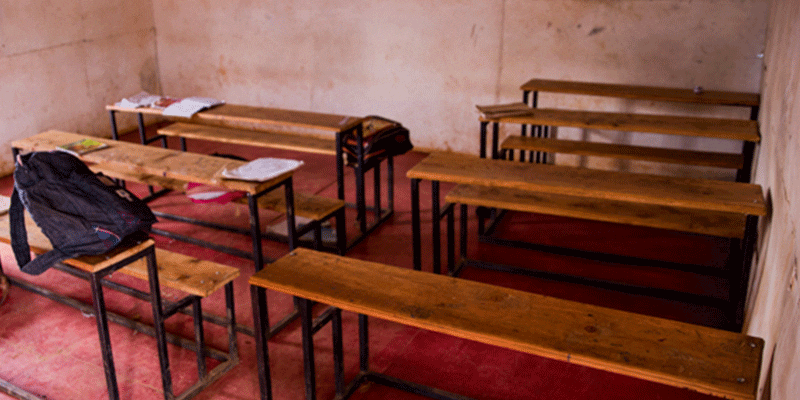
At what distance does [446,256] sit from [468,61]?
88.8 inches

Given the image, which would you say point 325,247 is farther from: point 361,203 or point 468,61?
point 468,61

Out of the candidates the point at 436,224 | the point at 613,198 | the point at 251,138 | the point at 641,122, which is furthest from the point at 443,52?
the point at 613,198

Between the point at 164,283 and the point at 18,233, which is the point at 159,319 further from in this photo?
the point at 18,233

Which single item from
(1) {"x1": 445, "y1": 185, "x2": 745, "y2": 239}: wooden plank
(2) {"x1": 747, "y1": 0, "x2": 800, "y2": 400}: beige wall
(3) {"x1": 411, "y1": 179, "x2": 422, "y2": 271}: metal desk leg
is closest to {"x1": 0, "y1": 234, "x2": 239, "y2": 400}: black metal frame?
(3) {"x1": 411, "y1": 179, "x2": 422, "y2": 271}: metal desk leg

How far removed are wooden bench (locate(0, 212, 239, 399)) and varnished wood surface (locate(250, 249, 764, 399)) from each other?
46 centimetres

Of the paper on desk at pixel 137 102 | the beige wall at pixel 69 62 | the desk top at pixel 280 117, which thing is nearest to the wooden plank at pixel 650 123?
the desk top at pixel 280 117

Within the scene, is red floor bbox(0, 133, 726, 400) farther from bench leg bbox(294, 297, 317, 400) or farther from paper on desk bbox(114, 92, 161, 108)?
paper on desk bbox(114, 92, 161, 108)

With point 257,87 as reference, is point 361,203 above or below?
below

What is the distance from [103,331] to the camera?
2.33 m

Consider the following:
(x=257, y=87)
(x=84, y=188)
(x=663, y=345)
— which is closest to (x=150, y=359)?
(x=84, y=188)

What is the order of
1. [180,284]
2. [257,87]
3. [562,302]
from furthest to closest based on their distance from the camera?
[257,87], [180,284], [562,302]

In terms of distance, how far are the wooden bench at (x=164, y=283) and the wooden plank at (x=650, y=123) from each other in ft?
7.15

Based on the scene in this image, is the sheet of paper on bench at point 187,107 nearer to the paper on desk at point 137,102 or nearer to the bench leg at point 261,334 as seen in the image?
the paper on desk at point 137,102

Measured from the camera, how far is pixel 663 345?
1.82m
